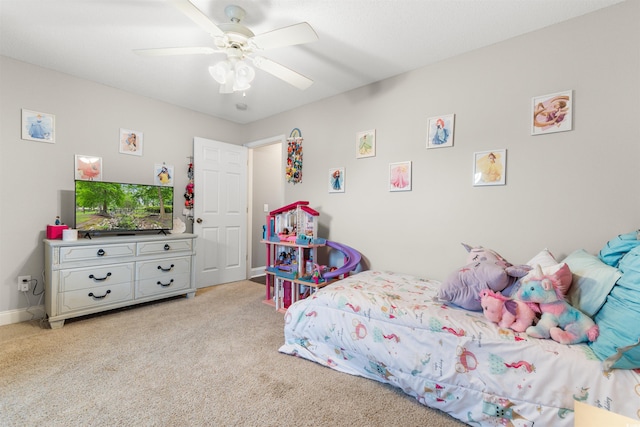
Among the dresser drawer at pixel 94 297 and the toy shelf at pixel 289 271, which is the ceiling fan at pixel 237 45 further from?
the dresser drawer at pixel 94 297

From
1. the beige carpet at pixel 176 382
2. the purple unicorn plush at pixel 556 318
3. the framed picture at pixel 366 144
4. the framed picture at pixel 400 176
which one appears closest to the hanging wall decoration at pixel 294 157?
the framed picture at pixel 366 144

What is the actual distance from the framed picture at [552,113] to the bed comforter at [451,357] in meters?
1.48

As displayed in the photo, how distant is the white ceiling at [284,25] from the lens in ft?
6.10

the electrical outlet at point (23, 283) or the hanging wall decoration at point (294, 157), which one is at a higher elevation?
the hanging wall decoration at point (294, 157)

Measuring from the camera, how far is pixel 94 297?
2664 mm

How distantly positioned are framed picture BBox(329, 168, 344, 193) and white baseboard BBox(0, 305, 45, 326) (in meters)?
3.21

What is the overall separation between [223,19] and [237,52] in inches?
13.5

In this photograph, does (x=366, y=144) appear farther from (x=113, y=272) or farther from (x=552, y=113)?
(x=113, y=272)

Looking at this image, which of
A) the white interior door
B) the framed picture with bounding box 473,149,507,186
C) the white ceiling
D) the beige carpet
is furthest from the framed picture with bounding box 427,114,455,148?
the white interior door

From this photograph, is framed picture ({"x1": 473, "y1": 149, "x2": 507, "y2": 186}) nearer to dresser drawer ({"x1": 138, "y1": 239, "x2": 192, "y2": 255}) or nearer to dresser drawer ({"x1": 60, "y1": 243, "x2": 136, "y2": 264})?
dresser drawer ({"x1": 138, "y1": 239, "x2": 192, "y2": 255})

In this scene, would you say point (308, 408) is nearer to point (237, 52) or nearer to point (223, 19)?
point (237, 52)

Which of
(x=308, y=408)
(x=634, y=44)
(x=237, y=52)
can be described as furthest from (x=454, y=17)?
(x=308, y=408)

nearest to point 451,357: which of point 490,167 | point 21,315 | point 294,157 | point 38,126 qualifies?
point 490,167

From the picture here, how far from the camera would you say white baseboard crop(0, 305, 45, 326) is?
8.44 feet
